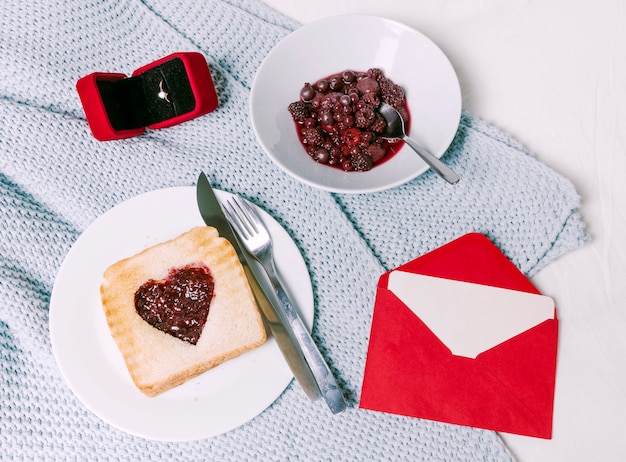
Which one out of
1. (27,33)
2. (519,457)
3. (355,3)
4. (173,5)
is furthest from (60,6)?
(519,457)

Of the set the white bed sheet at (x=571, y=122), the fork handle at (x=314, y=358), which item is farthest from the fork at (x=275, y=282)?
the white bed sheet at (x=571, y=122)

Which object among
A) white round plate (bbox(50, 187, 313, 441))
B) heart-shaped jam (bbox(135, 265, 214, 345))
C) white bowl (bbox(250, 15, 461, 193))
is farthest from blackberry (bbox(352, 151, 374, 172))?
→ heart-shaped jam (bbox(135, 265, 214, 345))

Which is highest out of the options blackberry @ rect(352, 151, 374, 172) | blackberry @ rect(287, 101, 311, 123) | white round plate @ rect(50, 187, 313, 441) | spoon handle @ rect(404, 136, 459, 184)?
spoon handle @ rect(404, 136, 459, 184)

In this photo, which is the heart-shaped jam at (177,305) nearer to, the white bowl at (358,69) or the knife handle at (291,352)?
the knife handle at (291,352)

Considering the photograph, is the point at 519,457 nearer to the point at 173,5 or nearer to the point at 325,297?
the point at 325,297

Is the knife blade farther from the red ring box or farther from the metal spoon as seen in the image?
the metal spoon

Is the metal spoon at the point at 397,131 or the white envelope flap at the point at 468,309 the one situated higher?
the metal spoon at the point at 397,131
